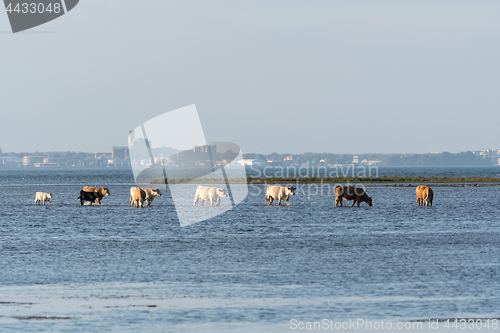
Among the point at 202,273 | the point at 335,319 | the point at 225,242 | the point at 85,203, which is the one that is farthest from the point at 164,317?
the point at 85,203

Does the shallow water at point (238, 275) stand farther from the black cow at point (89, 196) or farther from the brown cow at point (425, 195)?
the black cow at point (89, 196)

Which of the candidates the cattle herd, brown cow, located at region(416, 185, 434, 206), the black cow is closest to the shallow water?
the cattle herd

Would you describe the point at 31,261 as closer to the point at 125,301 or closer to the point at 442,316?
the point at 125,301

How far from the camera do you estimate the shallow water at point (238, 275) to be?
13.8 meters

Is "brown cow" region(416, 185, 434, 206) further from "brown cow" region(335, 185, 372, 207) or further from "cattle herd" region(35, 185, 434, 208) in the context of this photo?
"brown cow" region(335, 185, 372, 207)

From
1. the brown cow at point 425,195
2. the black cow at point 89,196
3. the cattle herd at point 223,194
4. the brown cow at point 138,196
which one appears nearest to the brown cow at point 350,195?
the cattle herd at point 223,194

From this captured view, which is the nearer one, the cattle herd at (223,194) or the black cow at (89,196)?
the cattle herd at (223,194)

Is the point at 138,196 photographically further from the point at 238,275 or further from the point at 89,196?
the point at 238,275

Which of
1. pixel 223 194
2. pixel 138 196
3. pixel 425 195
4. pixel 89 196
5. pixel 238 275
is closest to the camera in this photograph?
pixel 238 275

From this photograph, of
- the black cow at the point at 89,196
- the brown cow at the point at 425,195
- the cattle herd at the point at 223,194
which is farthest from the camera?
the black cow at the point at 89,196

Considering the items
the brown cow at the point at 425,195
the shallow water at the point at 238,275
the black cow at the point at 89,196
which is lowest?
the shallow water at the point at 238,275

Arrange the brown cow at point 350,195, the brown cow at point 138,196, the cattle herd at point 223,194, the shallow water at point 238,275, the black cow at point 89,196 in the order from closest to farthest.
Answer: the shallow water at point 238,275 < the brown cow at point 138,196 < the cattle herd at point 223,194 < the brown cow at point 350,195 < the black cow at point 89,196

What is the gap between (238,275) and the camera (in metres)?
18.7

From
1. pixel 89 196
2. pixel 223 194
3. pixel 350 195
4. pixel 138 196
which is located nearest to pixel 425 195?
pixel 350 195
